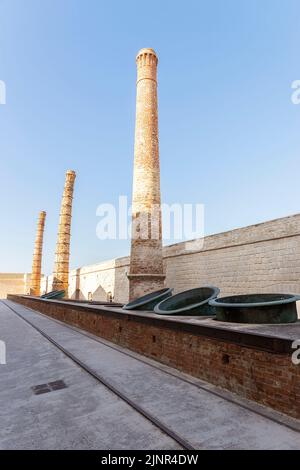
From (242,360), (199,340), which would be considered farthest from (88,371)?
(242,360)

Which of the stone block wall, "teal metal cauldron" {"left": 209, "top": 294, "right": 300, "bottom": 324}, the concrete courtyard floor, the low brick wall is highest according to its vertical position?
the stone block wall

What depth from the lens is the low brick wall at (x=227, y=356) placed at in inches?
127

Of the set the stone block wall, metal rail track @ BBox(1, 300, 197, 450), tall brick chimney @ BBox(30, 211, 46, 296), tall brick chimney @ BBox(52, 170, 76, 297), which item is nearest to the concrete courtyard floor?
metal rail track @ BBox(1, 300, 197, 450)

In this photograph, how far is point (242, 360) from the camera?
377 cm

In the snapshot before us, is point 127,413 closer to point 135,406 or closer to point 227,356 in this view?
point 135,406

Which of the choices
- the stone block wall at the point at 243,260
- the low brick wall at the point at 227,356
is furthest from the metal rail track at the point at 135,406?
the stone block wall at the point at 243,260

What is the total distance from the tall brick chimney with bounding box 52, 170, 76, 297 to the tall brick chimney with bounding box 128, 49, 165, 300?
12.6 m


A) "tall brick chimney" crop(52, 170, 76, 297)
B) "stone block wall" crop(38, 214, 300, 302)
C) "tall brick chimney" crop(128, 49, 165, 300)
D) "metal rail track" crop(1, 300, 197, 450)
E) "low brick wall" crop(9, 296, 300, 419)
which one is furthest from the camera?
"tall brick chimney" crop(52, 170, 76, 297)

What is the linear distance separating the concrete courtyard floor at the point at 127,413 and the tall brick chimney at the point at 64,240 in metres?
19.3

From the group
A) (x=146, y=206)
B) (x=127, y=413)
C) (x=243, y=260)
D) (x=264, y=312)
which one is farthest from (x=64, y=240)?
(x=127, y=413)

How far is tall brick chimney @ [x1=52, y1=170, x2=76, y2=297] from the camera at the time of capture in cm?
2436

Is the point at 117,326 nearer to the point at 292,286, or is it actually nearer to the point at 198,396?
the point at 198,396

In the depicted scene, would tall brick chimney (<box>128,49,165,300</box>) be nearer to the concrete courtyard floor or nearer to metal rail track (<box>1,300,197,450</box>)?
metal rail track (<box>1,300,197,450</box>)

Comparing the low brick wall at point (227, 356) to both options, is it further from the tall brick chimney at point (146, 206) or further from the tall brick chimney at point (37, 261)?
the tall brick chimney at point (37, 261)
